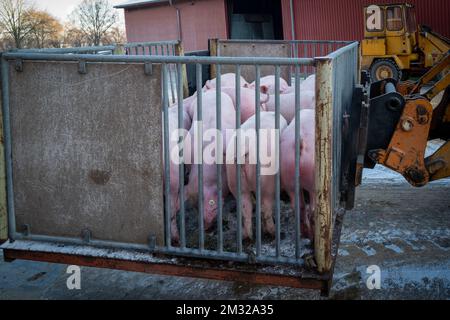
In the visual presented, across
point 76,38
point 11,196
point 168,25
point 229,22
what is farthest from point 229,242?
point 76,38

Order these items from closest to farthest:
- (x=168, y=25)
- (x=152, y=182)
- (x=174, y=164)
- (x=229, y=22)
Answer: (x=152, y=182) < (x=174, y=164) < (x=229, y=22) < (x=168, y=25)

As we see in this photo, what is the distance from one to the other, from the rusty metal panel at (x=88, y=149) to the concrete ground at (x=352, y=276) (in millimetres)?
947

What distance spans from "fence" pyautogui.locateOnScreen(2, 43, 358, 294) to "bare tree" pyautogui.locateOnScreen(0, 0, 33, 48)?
44410 millimetres

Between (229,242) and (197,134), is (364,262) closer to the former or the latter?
(229,242)

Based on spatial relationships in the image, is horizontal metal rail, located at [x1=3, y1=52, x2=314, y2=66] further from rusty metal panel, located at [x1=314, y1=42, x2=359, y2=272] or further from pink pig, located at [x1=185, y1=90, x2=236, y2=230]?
pink pig, located at [x1=185, y1=90, x2=236, y2=230]

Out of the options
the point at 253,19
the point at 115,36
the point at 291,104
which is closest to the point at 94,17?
the point at 115,36

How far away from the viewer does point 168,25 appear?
1115 inches

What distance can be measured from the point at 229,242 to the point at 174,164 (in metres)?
0.64

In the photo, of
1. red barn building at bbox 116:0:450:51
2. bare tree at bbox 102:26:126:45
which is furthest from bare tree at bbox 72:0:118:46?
red barn building at bbox 116:0:450:51

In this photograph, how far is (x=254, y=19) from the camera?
83.4ft

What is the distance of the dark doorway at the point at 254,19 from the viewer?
25.5m

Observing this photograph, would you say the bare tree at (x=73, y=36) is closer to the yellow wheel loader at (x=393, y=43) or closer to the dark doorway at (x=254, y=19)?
the dark doorway at (x=254, y=19)

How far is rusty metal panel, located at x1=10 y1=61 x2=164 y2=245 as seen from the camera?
9.73 feet

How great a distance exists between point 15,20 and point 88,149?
4834 cm
